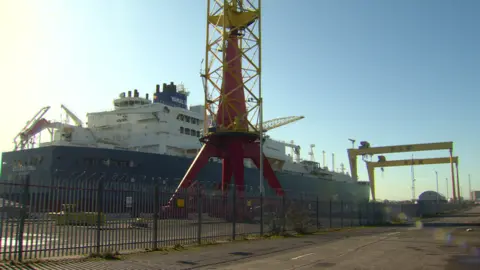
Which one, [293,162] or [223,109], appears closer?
[223,109]

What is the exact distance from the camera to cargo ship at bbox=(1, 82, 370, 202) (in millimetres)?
37156

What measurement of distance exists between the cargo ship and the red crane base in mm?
1746

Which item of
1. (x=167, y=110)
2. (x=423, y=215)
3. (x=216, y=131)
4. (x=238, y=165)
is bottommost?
(x=423, y=215)

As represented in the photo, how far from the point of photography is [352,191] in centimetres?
7531

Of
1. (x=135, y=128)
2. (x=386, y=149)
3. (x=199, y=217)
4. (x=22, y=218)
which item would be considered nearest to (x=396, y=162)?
(x=386, y=149)

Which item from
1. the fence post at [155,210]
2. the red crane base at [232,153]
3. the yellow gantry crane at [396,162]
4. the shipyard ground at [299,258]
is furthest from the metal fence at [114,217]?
the yellow gantry crane at [396,162]

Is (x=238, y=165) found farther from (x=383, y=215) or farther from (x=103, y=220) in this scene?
(x=103, y=220)

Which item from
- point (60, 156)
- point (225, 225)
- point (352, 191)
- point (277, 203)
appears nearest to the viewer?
point (225, 225)

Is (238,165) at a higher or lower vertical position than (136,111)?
lower

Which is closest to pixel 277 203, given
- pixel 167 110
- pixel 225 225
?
pixel 225 225

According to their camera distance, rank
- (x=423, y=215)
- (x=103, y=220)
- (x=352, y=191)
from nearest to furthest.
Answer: (x=103, y=220) → (x=423, y=215) → (x=352, y=191)

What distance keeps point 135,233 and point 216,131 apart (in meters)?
19.3

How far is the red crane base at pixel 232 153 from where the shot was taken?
3300 cm

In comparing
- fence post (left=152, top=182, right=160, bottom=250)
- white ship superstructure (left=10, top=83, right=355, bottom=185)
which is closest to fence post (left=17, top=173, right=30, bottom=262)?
fence post (left=152, top=182, right=160, bottom=250)
